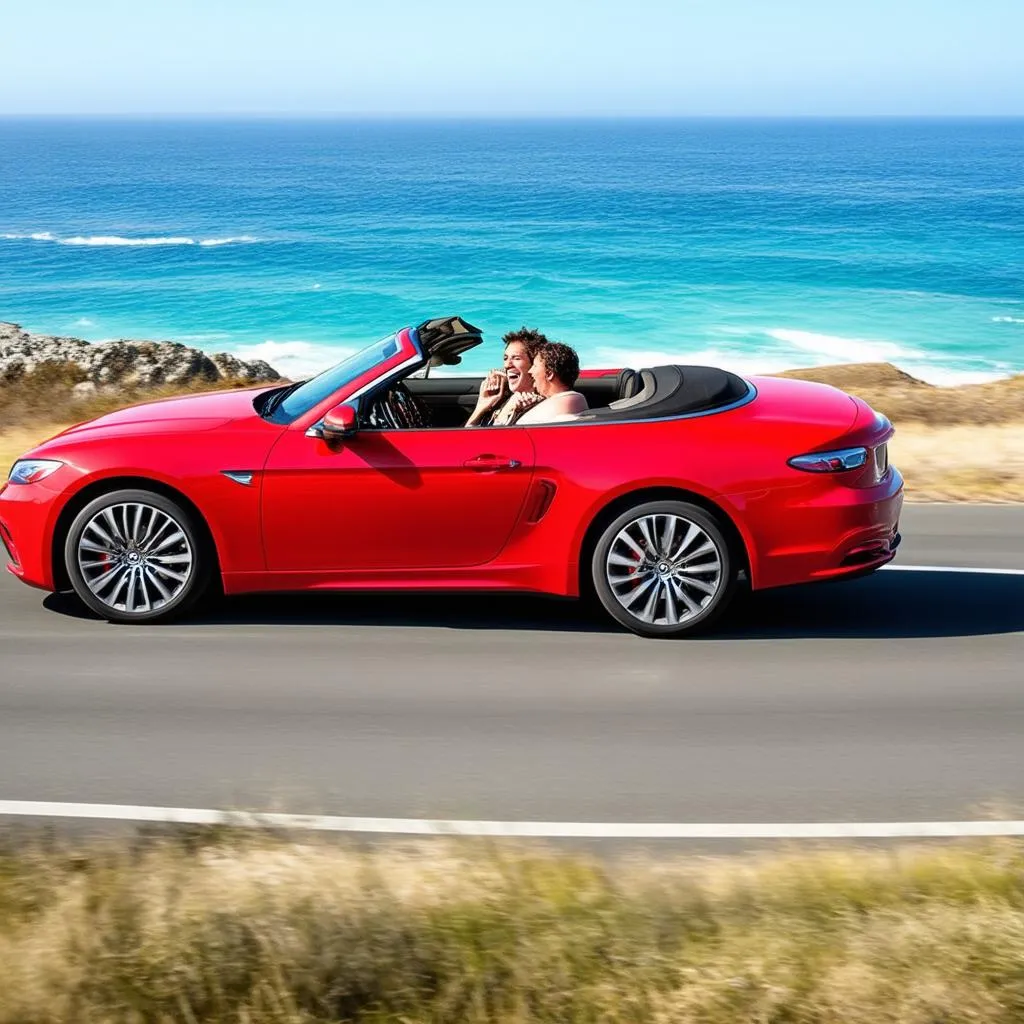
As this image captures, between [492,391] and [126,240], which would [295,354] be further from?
[492,391]

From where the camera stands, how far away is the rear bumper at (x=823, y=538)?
734 cm

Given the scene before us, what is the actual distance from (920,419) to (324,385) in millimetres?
9653

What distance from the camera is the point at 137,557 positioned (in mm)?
7629

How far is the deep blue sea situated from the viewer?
55.5 meters

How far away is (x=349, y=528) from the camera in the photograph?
7.40 metres

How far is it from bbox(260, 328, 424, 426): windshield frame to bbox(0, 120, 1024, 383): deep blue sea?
36.7 meters

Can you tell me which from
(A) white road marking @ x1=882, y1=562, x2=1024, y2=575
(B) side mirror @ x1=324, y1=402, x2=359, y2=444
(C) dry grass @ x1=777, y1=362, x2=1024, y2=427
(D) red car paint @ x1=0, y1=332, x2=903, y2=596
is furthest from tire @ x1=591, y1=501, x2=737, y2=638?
(C) dry grass @ x1=777, y1=362, x2=1024, y2=427

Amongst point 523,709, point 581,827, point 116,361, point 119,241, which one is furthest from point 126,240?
point 581,827

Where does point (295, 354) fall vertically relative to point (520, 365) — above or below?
below

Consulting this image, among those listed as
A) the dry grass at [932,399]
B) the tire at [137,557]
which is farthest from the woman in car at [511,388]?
the dry grass at [932,399]

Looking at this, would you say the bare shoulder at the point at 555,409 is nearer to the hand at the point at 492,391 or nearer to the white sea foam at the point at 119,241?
the hand at the point at 492,391

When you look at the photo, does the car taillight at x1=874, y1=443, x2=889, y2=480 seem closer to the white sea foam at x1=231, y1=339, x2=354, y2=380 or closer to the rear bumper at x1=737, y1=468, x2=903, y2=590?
the rear bumper at x1=737, y1=468, x2=903, y2=590

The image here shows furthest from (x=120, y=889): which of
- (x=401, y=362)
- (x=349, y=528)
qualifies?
(x=401, y=362)

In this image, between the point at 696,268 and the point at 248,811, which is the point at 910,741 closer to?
the point at 248,811
